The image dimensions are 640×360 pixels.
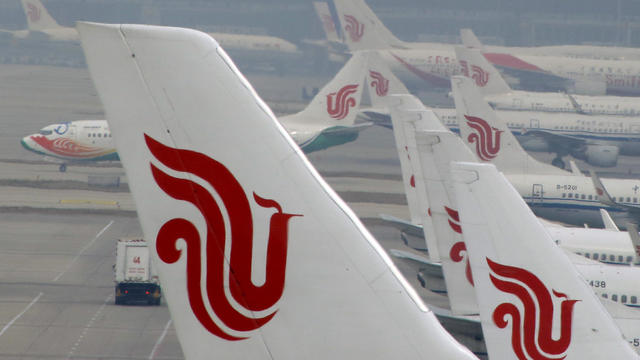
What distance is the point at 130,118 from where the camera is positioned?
892cm

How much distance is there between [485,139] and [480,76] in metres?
32.2

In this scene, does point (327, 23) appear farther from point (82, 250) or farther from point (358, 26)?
point (82, 250)

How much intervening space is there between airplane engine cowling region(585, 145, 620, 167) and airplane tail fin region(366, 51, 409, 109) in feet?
50.2

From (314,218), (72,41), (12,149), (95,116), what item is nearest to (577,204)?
(314,218)

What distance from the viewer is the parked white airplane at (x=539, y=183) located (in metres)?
43.9

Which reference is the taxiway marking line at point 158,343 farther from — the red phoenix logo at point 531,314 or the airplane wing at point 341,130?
the airplane wing at point 341,130

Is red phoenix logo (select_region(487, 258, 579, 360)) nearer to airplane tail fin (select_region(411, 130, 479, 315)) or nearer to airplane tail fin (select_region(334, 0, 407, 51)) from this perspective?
airplane tail fin (select_region(411, 130, 479, 315))

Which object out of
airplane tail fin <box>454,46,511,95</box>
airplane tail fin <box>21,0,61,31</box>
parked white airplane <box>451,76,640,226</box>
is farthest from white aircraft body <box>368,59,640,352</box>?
airplane tail fin <box>21,0,61,31</box>

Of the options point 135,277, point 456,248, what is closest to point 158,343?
point 135,277

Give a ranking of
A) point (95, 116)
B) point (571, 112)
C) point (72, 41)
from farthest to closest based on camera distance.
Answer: point (72, 41), point (95, 116), point (571, 112)

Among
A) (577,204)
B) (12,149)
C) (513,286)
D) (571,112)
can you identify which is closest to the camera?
(513,286)

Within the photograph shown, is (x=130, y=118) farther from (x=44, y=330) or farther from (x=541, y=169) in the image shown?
(x=541, y=169)

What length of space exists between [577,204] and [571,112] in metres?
33.3

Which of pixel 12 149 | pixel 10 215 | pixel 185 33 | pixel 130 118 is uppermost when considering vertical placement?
pixel 12 149
